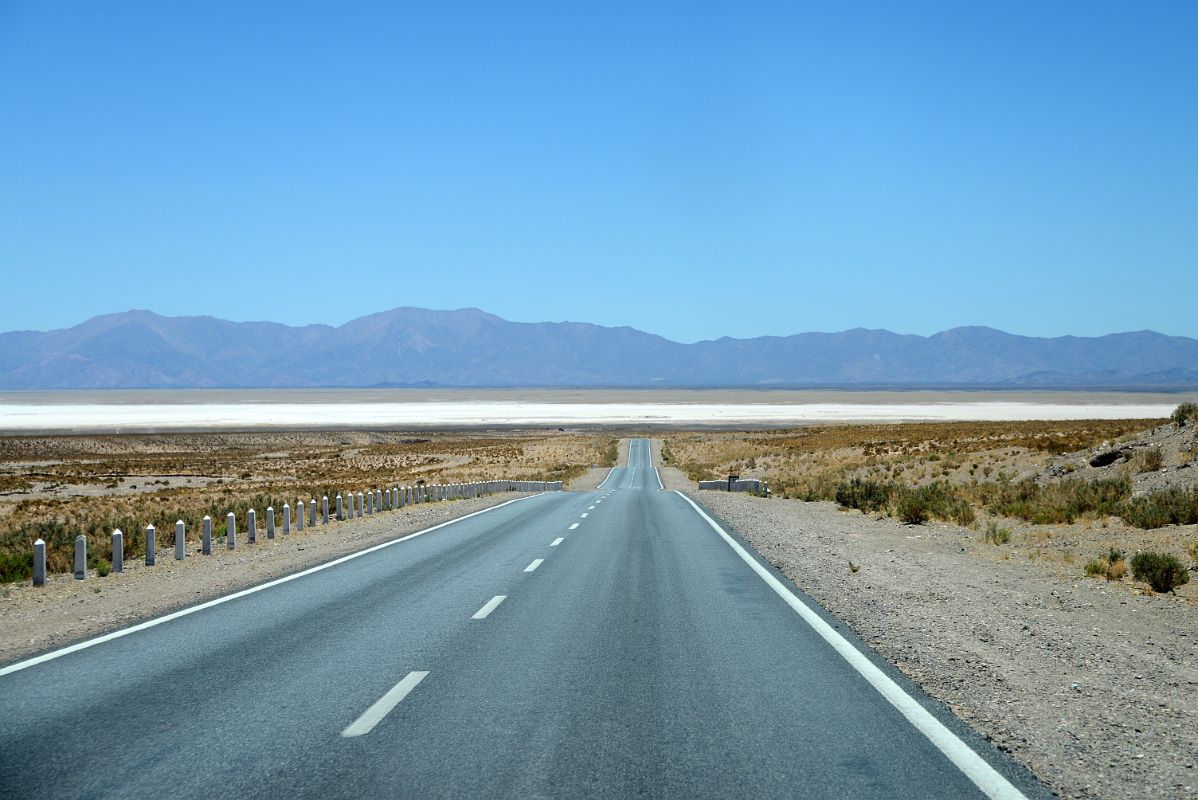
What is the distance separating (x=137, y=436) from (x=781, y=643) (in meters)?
124

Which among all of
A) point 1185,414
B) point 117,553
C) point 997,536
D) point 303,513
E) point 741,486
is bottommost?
point 741,486

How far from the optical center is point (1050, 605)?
11.9 meters

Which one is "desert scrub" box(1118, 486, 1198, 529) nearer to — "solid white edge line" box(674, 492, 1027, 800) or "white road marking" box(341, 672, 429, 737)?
"solid white edge line" box(674, 492, 1027, 800)

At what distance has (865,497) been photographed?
29906 mm

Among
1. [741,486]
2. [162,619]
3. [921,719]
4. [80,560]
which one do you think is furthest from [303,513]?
[741,486]

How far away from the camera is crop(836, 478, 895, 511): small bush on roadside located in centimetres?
2841

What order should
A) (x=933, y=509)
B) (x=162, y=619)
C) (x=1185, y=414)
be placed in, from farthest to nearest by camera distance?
(x=1185, y=414)
(x=933, y=509)
(x=162, y=619)

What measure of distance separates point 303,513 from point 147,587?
1078 cm

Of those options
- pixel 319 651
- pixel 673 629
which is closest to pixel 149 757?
pixel 319 651

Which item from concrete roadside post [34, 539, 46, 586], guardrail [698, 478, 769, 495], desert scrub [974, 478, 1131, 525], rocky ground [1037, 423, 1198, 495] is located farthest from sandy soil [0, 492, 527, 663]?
guardrail [698, 478, 769, 495]

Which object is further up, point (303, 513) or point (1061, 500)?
point (303, 513)

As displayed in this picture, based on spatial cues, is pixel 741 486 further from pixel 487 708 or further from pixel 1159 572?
pixel 487 708

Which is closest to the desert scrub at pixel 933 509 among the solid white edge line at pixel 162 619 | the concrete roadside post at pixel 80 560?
the solid white edge line at pixel 162 619

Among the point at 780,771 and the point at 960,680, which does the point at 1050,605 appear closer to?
the point at 960,680
